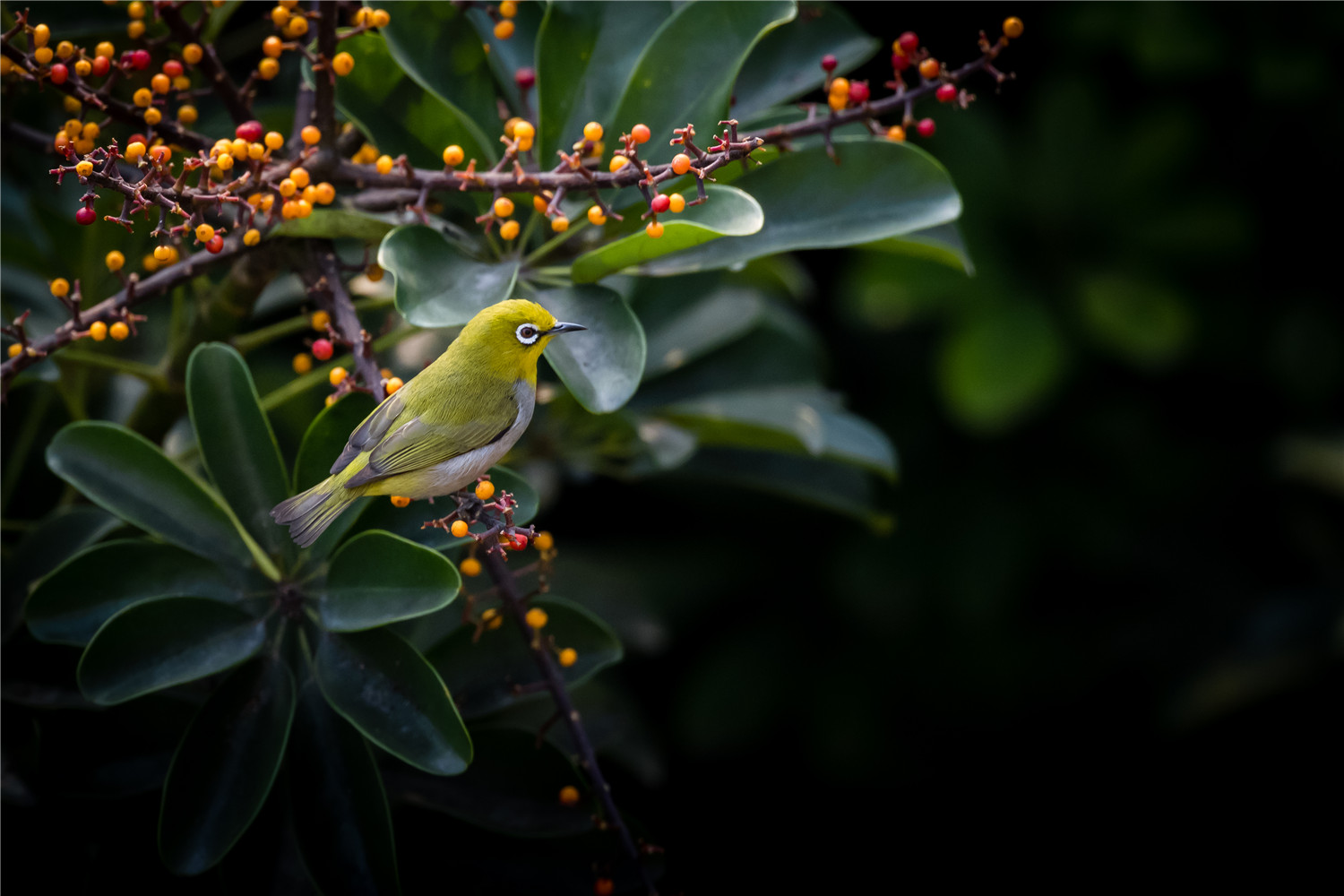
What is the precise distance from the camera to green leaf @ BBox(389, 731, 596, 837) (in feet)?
4.70

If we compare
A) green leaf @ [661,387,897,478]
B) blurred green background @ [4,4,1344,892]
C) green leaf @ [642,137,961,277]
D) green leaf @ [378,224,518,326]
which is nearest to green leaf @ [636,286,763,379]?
green leaf @ [661,387,897,478]

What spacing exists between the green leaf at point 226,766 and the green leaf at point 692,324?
0.89 metres

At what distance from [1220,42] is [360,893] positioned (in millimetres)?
3127

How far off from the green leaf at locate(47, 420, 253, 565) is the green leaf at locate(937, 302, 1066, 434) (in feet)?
6.54

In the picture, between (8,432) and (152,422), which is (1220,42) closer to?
(152,422)

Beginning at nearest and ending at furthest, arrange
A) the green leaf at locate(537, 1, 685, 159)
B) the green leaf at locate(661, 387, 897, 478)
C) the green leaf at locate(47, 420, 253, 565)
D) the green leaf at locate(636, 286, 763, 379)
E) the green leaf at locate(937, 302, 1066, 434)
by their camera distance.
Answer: the green leaf at locate(47, 420, 253, 565)
the green leaf at locate(537, 1, 685, 159)
the green leaf at locate(661, 387, 897, 478)
the green leaf at locate(636, 286, 763, 379)
the green leaf at locate(937, 302, 1066, 434)

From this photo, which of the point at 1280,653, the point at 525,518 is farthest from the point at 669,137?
the point at 1280,653

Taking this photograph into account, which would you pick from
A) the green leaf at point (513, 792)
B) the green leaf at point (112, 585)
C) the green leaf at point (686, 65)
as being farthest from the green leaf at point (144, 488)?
the green leaf at point (686, 65)

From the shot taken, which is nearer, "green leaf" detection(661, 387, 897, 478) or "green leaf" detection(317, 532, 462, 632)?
"green leaf" detection(317, 532, 462, 632)

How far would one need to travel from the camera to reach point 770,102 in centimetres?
160

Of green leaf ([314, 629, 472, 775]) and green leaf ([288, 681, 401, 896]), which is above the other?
green leaf ([314, 629, 472, 775])

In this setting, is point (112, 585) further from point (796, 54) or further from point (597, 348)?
point (796, 54)

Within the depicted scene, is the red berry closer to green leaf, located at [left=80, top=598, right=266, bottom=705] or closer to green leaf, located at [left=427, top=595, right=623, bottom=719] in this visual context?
green leaf, located at [left=80, top=598, right=266, bottom=705]

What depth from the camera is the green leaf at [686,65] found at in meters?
1.35
